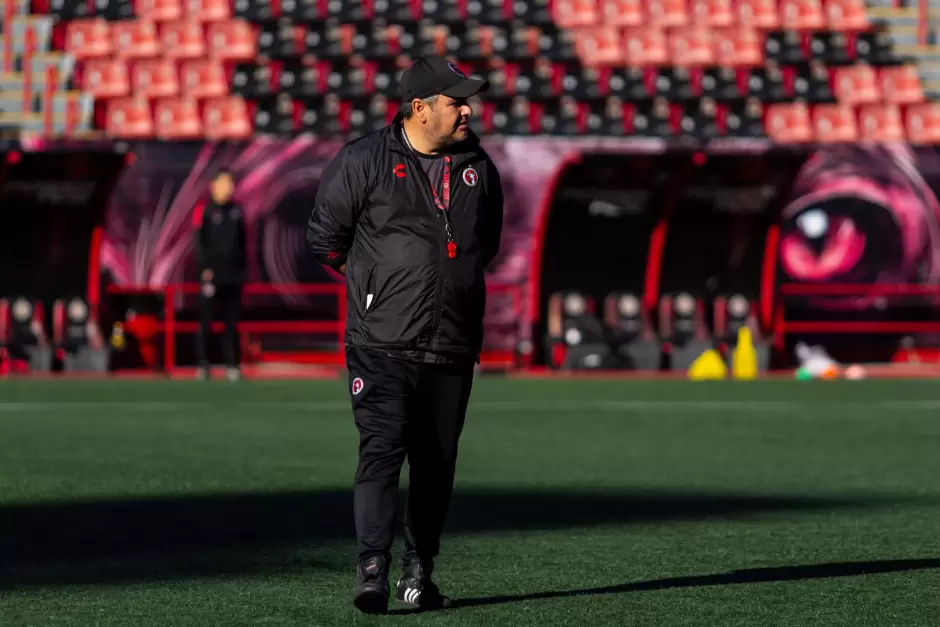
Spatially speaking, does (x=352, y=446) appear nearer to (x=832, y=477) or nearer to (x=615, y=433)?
(x=615, y=433)

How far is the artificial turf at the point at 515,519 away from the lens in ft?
18.1

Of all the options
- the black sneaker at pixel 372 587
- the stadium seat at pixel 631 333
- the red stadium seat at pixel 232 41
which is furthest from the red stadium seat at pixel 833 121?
the black sneaker at pixel 372 587

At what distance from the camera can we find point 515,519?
25.7 ft

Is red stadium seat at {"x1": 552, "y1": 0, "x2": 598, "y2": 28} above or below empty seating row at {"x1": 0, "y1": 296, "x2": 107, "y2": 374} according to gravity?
above

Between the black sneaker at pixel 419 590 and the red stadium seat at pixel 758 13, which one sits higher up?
the red stadium seat at pixel 758 13

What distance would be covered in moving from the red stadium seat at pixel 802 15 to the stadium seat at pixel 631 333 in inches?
321

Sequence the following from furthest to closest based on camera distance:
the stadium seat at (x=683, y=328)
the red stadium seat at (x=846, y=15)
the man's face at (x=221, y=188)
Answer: the red stadium seat at (x=846, y=15) → the stadium seat at (x=683, y=328) → the man's face at (x=221, y=188)

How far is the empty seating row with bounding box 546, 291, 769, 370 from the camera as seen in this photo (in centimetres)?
2297

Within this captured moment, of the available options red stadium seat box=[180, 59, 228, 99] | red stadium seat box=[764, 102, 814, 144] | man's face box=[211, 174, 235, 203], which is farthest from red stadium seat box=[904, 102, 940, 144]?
man's face box=[211, 174, 235, 203]

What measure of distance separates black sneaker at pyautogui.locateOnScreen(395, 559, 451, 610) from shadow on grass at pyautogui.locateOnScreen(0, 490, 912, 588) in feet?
2.61

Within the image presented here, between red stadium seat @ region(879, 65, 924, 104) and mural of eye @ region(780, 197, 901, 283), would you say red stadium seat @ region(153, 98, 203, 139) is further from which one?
red stadium seat @ region(879, 65, 924, 104)

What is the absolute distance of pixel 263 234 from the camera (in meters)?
22.7

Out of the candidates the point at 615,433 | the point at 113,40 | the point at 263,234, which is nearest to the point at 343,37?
the point at 113,40

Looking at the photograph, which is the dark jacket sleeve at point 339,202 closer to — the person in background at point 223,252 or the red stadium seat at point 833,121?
the person in background at point 223,252
